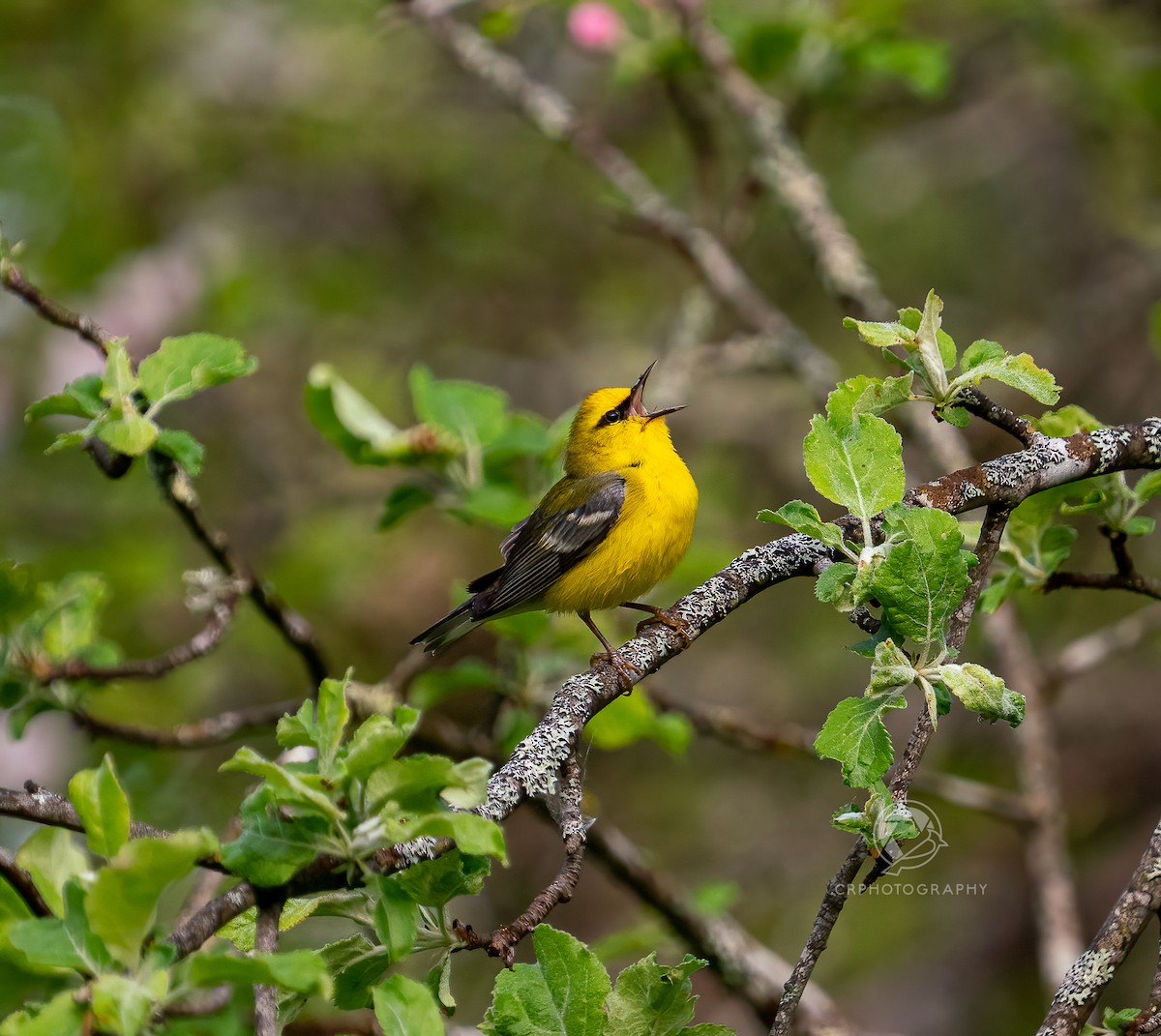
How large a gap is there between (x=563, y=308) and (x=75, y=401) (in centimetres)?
647

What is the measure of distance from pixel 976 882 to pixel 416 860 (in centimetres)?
552

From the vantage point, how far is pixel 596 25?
5.14 meters

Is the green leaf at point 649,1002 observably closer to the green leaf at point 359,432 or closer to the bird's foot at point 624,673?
the bird's foot at point 624,673

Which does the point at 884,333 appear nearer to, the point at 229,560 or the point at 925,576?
the point at 925,576

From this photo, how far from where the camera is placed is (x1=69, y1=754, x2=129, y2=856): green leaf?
1.51m

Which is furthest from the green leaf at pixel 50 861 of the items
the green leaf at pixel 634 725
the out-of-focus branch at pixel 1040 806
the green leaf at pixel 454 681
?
the out-of-focus branch at pixel 1040 806

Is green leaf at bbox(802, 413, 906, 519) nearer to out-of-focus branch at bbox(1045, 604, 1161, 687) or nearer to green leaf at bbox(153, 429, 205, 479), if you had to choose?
green leaf at bbox(153, 429, 205, 479)

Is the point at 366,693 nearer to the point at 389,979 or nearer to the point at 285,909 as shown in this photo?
Answer: the point at 285,909

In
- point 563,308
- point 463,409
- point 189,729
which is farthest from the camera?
point 563,308

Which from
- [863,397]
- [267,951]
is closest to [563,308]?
[863,397]

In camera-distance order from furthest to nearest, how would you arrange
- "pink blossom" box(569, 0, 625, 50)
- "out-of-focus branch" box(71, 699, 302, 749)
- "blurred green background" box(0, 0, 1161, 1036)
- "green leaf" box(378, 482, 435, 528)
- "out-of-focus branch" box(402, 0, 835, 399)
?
"blurred green background" box(0, 0, 1161, 1036)
"pink blossom" box(569, 0, 625, 50)
"out-of-focus branch" box(402, 0, 835, 399)
"green leaf" box(378, 482, 435, 528)
"out-of-focus branch" box(71, 699, 302, 749)

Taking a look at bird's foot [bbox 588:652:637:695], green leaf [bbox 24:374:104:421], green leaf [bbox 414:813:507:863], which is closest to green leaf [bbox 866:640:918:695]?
bird's foot [bbox 588:652:637:695]

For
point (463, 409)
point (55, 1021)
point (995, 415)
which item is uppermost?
point (463, 409)

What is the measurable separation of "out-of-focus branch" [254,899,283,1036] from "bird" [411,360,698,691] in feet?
6.65
